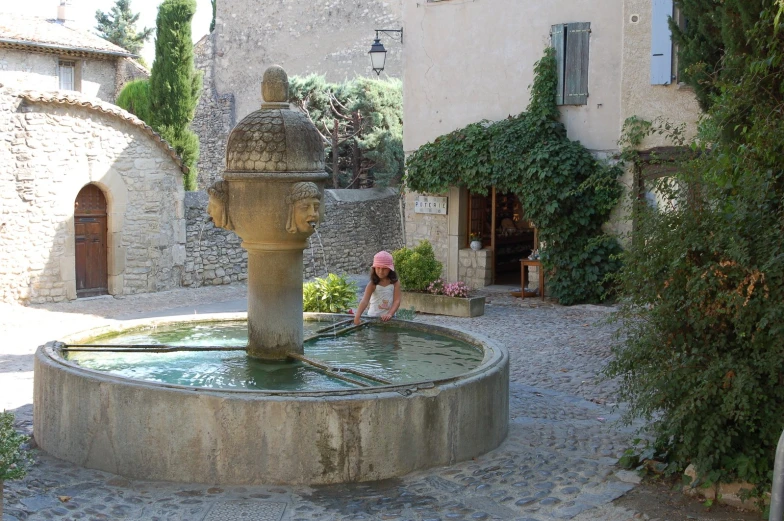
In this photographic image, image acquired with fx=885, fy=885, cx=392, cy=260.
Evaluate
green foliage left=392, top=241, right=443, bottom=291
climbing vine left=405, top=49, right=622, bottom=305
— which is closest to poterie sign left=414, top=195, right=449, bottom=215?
A: climbing vine left=405, top=49, right=622, bottom=305

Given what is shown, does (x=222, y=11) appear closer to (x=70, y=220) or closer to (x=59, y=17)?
(x=59, y=17)

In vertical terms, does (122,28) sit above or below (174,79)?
above

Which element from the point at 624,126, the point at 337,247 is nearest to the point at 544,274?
the point at 624,126

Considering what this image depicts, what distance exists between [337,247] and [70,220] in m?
6.57

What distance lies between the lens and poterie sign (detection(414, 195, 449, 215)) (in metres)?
16.5

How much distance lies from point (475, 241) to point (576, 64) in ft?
11.9

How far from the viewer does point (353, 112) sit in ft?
78.9

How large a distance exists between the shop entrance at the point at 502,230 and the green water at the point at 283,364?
848 centimetres

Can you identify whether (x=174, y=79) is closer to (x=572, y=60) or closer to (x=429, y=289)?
(x=572, y=60)

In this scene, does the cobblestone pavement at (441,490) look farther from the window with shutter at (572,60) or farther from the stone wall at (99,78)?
the stone wall at (99,78)

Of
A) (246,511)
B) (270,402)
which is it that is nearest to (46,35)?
(270,402)

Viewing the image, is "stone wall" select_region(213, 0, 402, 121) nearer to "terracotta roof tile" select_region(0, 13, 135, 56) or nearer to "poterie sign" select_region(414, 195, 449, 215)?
"terracotta roof tile" select_region(0, 13, 135, 56)

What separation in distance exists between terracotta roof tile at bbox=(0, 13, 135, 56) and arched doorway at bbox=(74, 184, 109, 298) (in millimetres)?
9692

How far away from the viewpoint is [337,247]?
2005 centimetres
